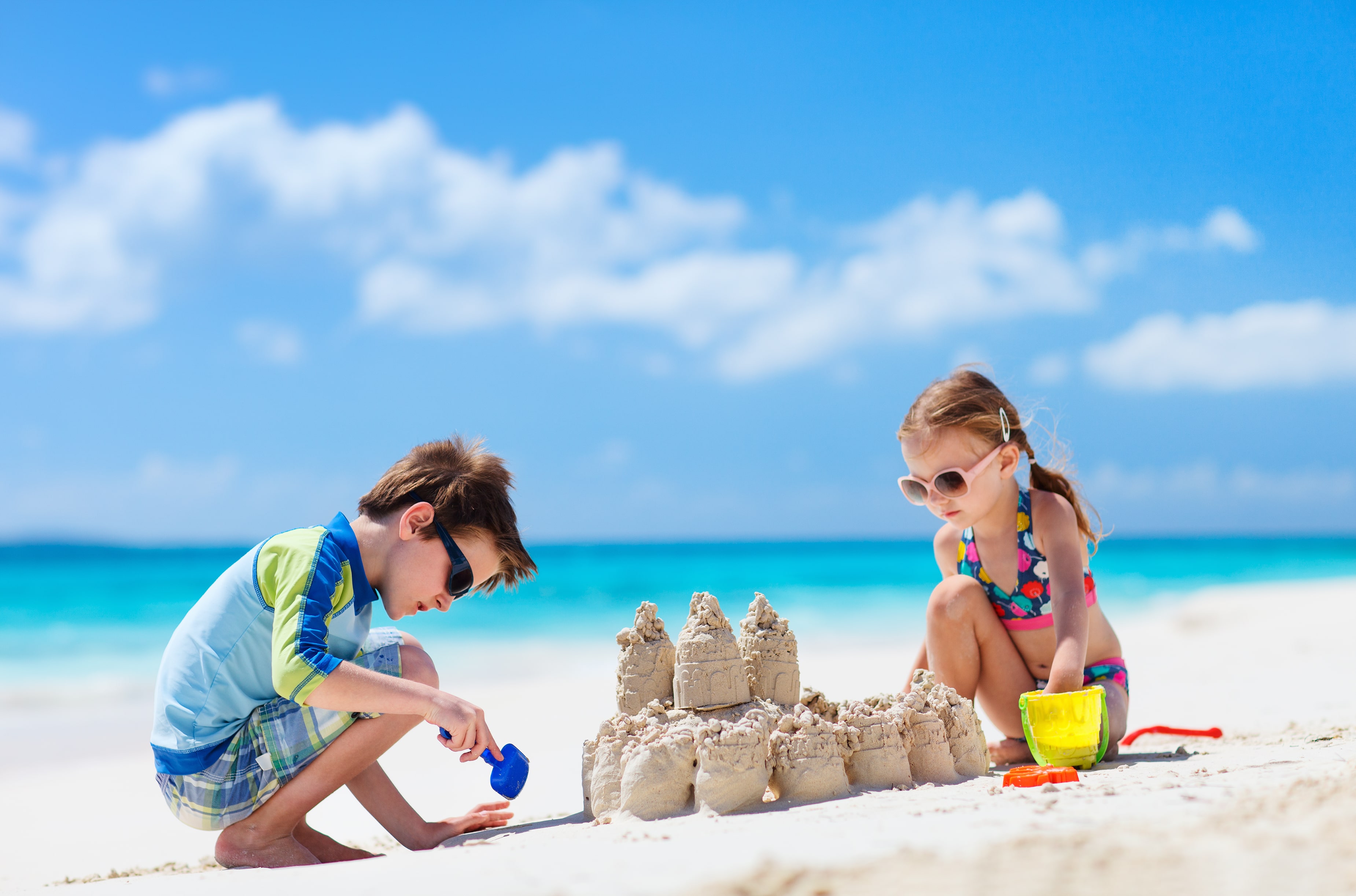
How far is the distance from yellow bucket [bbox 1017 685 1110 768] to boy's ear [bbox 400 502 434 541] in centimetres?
186

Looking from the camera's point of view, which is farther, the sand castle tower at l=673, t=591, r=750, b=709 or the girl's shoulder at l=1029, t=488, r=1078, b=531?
the girl's shoulder at l=1029, t=488, r=1078, b=531

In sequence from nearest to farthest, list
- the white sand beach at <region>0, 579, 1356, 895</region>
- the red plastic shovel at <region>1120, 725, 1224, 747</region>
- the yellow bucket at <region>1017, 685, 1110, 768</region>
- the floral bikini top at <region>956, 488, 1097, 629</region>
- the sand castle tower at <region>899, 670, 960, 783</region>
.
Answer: the white sand beach at <region>0, 579, 1356, 895</region> → the sand castle tower at <region>899, 670, 960, 783</region> → the yellow bucket at <region>1017, 685, 1110, 768</region> → the floral bikini top at <region>956, 488, 1097, 629</region> → the red plastic shovel at <region>1120, 725, 1224, 747</region>

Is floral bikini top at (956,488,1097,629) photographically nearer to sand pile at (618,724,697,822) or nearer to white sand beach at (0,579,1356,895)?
white sand beach at (0,579,1356,895)

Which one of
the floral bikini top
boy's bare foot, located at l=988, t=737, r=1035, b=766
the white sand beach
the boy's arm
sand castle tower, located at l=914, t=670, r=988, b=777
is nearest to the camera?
the white sand beach

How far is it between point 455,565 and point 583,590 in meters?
19.3

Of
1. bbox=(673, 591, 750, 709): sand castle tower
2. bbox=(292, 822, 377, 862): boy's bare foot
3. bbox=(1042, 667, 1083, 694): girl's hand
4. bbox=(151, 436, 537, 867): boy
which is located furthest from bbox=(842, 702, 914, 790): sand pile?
bbox=(292, 822, 377, 862): boy's bare foot

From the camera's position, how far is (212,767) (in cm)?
255

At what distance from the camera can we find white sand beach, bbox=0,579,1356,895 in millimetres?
1570

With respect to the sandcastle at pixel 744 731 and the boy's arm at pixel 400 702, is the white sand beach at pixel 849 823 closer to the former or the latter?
the sandcastle at pixel 744 731

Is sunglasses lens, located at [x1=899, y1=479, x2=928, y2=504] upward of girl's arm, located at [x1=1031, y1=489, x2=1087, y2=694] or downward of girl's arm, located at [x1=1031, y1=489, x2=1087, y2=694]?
upward

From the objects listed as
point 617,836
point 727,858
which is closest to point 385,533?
point 617,836

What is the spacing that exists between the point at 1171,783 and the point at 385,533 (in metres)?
2.08

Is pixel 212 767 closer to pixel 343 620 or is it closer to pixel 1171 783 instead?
pixel 343 620

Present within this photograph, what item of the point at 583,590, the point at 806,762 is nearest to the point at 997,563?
the point at 806,762
